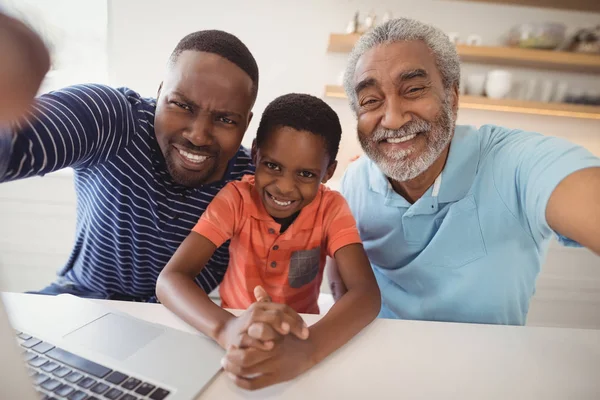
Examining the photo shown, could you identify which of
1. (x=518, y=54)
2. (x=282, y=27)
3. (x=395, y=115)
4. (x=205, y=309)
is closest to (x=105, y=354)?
(x=205, y=309)

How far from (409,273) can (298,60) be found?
1851 mm

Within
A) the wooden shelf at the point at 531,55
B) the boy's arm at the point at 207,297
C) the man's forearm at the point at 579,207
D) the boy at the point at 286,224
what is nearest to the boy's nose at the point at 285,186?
the boy at the point at 286,224

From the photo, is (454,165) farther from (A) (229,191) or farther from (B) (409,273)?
(A) (229,191)

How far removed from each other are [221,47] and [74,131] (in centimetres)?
40

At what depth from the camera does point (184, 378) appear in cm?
54

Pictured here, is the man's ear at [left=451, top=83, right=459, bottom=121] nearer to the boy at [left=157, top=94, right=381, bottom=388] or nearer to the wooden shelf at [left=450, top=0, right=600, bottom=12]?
the boy at [left=157, top=94, right=381, bottom=388]

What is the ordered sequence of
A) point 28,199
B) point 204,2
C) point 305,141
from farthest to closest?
point 204,2, point 28,199, point 305,141

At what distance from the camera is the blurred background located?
218cm

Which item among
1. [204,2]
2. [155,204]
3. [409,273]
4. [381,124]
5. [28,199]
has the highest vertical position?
[204,2]

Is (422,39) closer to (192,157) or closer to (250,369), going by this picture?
(192,157)

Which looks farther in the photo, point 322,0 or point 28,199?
point 322,0

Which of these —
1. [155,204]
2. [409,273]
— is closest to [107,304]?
[155,204]

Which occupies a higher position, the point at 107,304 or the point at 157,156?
the point at 157,156

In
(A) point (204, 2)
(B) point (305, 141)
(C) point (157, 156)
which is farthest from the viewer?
(A) point (204, 2)
